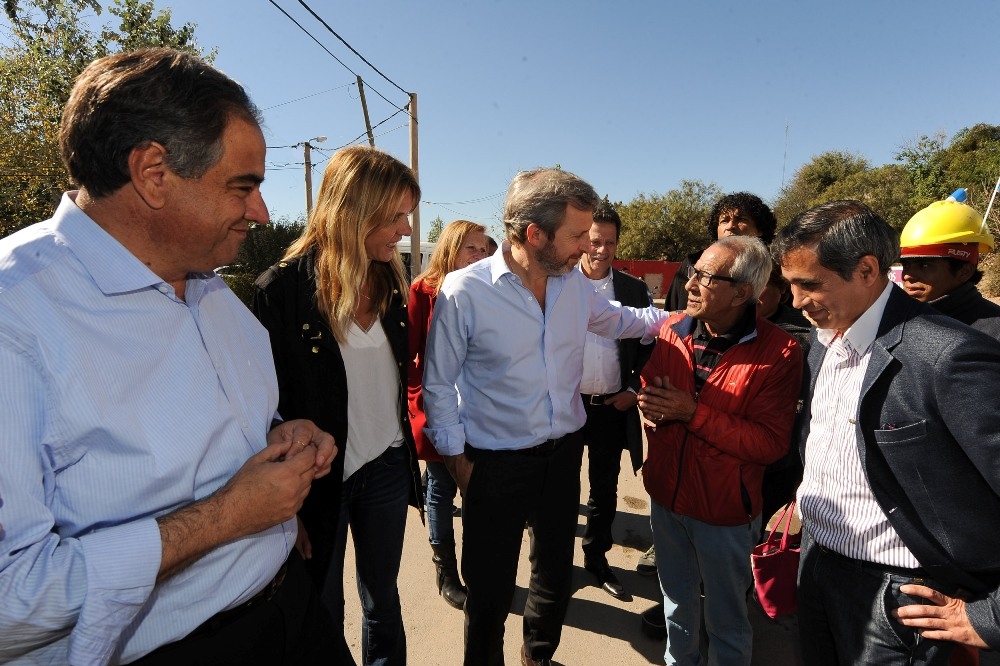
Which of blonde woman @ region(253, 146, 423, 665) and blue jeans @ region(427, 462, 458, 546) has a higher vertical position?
blonde woman @ region(253, 146, 423, 665)

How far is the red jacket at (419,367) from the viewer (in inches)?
96.4

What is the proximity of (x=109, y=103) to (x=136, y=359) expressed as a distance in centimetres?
50

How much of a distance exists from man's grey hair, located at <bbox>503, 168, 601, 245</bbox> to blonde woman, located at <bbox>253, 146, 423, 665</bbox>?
16.5 inches

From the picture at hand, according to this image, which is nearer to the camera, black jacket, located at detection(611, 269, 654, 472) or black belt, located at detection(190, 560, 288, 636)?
black belt, located at detection(190, 560, 288, 636)

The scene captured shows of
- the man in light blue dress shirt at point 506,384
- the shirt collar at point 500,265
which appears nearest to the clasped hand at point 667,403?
the man in light blue dress shirt at point 506,384

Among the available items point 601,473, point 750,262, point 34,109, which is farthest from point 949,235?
point 34,109

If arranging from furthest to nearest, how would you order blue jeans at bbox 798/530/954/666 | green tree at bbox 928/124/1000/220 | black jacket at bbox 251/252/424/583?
green tree at bbox 928/124/1000/220 → black jacket at bbox 251/252/424/583 → blue jeans at bbox 798/530/954/666

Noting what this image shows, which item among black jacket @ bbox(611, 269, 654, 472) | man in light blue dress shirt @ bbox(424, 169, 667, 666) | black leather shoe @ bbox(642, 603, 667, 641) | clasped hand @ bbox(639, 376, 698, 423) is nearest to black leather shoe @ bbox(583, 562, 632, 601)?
black leather shoe @ bbox(642, 603, 667, 641)

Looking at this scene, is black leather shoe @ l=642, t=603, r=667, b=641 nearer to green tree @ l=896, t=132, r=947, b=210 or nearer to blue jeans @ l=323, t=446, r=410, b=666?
blue jeans @ l=323, t=446, r=410, b=666

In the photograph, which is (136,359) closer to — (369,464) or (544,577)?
(369,464)

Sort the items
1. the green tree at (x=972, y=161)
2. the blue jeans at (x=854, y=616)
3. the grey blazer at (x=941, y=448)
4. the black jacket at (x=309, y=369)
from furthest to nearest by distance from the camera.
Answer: the green tree at (x=972, y=161), the black jacket at (x=309, y=369), the blue jeans at (x=854, y=616), the grey blazer at (x=941, y=448)

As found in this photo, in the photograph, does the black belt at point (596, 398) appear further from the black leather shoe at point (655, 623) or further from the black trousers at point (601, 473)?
the black leather shoe at point (655, 623)

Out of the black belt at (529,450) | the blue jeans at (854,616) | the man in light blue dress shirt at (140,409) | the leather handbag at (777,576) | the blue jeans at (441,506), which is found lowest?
the blue jeans at (441,506)

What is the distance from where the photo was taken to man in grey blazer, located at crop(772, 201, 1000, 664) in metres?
1.30
